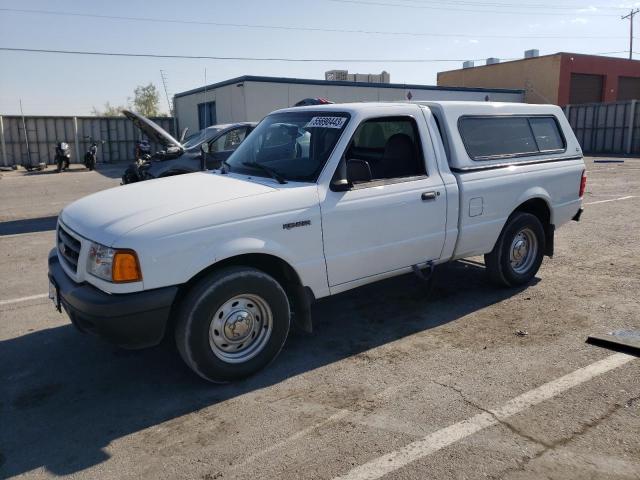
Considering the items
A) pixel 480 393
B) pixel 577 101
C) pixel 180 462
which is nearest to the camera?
pixel 180 462

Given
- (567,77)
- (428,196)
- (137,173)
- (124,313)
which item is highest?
(567,77)

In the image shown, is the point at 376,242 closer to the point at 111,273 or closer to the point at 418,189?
the point at 418,189

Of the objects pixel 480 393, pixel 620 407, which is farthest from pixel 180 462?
pixel 620 407

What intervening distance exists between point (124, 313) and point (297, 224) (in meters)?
1.34

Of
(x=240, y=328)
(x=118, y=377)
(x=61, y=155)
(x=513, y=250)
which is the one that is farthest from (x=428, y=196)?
(x=61, y=155)

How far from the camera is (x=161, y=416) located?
3.44 m

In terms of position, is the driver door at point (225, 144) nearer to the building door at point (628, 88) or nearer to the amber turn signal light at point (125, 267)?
the amber turn signal light at point (125, 267)

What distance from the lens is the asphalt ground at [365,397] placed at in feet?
9.62

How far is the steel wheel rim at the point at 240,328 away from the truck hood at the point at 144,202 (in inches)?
29.2

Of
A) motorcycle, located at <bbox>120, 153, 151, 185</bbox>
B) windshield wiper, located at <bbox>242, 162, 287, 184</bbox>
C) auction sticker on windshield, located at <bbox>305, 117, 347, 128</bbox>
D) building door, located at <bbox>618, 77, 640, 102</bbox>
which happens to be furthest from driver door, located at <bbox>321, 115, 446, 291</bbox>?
building door, located at <bbox>618, 77, 640, 102</bbox>

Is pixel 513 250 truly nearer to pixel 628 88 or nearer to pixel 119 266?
pixel 119 266

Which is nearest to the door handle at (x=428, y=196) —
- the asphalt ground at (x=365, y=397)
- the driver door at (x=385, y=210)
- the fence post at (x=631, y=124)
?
the driver door at (x=385, y=210)

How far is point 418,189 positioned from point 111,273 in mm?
2602

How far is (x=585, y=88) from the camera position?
3550 cm
